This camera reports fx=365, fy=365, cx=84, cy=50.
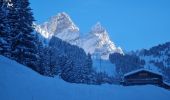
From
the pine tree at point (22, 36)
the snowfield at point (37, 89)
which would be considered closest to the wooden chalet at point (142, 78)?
the pine tree at point (22, 36)

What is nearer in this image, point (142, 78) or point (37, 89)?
point (37, 89)

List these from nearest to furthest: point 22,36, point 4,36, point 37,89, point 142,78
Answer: point 37,89 < point 4,36 < point 22,36 < point 142,78

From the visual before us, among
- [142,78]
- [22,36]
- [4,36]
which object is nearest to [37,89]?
[4,36]

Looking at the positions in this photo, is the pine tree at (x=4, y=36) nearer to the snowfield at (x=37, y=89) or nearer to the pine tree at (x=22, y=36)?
the pine tree at (x=22, y=36)

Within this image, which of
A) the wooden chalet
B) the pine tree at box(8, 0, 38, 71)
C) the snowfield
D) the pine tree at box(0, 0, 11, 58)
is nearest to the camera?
the snowfield

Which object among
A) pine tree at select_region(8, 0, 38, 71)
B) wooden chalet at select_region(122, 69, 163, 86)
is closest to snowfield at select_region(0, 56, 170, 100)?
pine tree at select_region(8, 0, 38, 71)

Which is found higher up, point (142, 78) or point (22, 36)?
point (22, 36)

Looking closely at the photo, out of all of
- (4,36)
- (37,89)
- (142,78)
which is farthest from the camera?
(142,78)

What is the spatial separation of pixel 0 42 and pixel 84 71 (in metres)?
40.5

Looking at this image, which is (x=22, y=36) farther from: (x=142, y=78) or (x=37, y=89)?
(x=142, y=78)

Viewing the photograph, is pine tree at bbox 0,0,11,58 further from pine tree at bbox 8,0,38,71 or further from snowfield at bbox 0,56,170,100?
snowfield at bbox 0,56,170,100

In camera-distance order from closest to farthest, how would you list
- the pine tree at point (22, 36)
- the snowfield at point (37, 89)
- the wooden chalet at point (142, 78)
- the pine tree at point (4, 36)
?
the snowfield at point (37, 89) < the pine tree at point (4, 36) < the pine tree at point (22, 36) < the wooden chalet at point (142, 78)

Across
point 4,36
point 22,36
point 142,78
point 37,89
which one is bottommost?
point 37,89

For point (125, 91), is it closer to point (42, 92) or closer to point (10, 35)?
point (42, 92)
